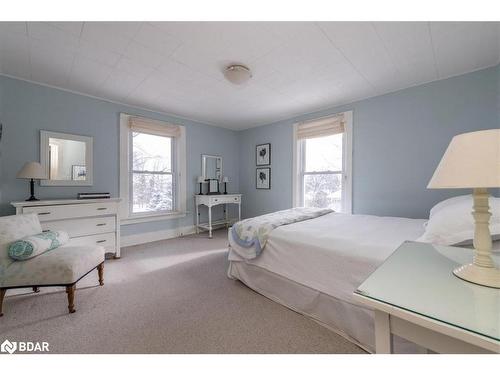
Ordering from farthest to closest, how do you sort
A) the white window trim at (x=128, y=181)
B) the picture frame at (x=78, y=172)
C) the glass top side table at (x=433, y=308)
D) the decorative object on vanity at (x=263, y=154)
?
the decorative object on vanity at (x=263, y=154), the white window trim at (x=128, y=181), the picture frame at (x=78, y=172), the glass top side table at (x=433, y=308)

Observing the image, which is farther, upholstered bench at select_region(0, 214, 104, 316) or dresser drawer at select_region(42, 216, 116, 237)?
dresser drawer at select_region(42, 216, 116, 237)

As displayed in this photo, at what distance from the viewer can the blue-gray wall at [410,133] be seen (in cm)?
231

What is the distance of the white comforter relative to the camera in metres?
1.34

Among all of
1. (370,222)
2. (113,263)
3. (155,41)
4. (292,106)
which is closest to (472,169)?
(370,222)

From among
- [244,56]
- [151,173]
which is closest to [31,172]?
[151,173]

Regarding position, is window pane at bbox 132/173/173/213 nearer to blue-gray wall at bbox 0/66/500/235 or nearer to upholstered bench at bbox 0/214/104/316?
blue-gray wall at bbox 0/66/500/235

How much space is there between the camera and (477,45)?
1893 mm

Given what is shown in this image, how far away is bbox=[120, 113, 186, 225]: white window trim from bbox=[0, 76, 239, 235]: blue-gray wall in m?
0.08

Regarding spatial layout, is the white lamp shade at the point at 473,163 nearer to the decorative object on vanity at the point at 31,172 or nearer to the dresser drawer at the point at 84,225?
the dresser drawer at the point at 84,225

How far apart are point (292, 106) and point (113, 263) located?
3.48 meters

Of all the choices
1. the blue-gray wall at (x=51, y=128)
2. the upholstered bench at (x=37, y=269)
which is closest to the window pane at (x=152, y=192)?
the blue-gray wall at (x=51, y=128)

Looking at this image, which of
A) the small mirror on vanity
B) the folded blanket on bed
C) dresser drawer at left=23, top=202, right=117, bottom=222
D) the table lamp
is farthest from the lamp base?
the small mirror on vanity

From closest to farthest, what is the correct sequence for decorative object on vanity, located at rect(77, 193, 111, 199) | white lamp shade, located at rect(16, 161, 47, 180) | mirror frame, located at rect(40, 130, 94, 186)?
1. white lamp shade, located at rect(16, 161, 47, 180)
2. mirror frame, located at rect(40, 130, 94, 186)
3. decorative object on vanity, located at rect(77, 193, 111, 199)
